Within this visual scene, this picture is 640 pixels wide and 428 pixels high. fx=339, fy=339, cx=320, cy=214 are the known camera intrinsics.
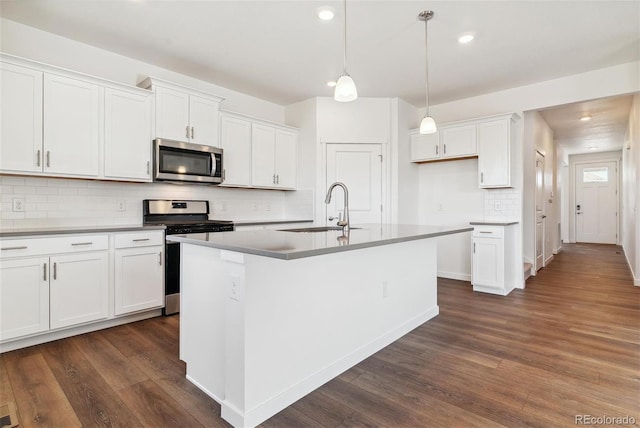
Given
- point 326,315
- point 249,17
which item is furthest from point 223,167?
point 326,315

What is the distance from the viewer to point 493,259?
4.23 metres

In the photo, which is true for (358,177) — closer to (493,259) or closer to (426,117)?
(426,117)

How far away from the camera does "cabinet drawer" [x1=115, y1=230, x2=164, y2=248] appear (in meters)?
3.04

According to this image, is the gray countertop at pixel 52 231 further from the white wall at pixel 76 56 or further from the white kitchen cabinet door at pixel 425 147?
the white kitchen cabinet door at pixel 425 147

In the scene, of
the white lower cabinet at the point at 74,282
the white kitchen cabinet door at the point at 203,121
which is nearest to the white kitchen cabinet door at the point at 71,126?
the white lower cabinet at the point at 74,282

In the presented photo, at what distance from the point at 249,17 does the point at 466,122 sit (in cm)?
315

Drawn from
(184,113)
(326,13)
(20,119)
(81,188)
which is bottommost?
(81,188)

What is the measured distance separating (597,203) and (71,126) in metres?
11.7

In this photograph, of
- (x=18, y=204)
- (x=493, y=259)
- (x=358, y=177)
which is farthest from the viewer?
(x=358, y=177)

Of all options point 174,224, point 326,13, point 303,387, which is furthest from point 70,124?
point 303,387

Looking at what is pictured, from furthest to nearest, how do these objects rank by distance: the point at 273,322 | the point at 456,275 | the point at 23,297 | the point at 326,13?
the point at 456,275, the point at 326,13, the point at 23,297, the point at 273,322

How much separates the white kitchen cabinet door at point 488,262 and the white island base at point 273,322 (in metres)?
2.25

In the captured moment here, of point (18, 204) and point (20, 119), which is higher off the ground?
point (20, 119)

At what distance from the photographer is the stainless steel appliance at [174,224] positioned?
338cm
